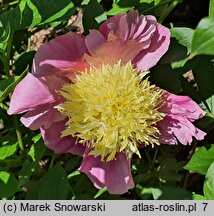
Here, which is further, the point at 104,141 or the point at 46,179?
the point at 46,179

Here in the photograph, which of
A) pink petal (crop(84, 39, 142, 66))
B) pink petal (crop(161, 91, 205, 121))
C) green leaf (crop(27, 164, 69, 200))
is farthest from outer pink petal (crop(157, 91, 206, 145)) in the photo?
green leaf (crop(27, 164, 69, 200))

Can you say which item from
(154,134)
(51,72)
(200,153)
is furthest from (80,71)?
(200,153)

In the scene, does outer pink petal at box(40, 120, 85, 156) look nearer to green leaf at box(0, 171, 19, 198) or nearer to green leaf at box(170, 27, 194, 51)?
green leaf at box(0, 171, 19, 198)

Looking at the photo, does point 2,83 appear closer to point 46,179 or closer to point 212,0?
point 46,179

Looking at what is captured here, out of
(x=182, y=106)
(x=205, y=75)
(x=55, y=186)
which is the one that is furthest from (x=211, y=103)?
(x=55, y=186)

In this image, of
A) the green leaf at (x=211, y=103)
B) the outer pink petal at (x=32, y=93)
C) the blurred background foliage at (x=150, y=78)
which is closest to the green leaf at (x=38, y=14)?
the blurred background foliage at (x=150, y=78)

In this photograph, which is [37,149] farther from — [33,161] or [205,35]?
[205,35]

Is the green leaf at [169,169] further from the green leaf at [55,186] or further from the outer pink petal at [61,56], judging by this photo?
the outer pink petal at [61,56]

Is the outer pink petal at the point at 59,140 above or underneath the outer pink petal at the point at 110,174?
above
